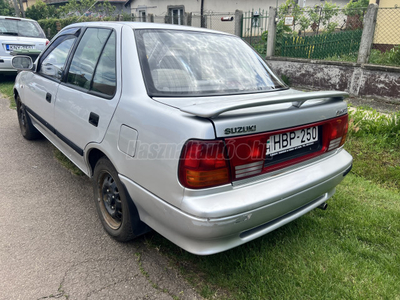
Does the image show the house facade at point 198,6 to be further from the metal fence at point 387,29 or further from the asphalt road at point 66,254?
the asphalt road at point 66,254

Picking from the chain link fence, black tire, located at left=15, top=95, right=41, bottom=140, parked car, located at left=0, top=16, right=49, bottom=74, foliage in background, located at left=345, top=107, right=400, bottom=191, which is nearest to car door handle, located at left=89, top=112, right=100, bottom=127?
black tire, located at left=15, top=95, right=41, bottom=140

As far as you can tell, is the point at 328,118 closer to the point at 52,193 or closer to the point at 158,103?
the point at 158,103

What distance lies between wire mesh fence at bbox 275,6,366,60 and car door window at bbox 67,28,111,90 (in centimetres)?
705

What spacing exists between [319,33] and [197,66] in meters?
7.33

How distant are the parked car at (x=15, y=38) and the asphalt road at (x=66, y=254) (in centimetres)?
612

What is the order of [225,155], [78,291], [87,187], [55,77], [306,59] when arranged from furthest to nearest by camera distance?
[306,59]
[87,187]
[55,77]
[78,291]
[225,155]

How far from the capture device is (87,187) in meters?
3.53

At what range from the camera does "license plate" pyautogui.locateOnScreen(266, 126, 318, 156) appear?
6.55 ft

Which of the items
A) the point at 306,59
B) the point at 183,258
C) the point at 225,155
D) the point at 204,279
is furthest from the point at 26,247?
the point at 306,59

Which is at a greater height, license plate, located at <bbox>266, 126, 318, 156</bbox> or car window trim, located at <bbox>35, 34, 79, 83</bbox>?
car window trim, located at <bbox>35, 34, 79, 83</bbox>

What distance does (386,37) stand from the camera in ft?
28.1

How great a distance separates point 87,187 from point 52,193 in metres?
0.36

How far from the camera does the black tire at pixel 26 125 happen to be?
4.55 metres

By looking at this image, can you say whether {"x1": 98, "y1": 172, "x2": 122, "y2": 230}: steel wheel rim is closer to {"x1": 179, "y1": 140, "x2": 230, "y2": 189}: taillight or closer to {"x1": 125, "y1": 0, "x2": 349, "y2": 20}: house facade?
{"x1": 179, "y1": 140, "x2": 230, "y2": 189}: taillight
